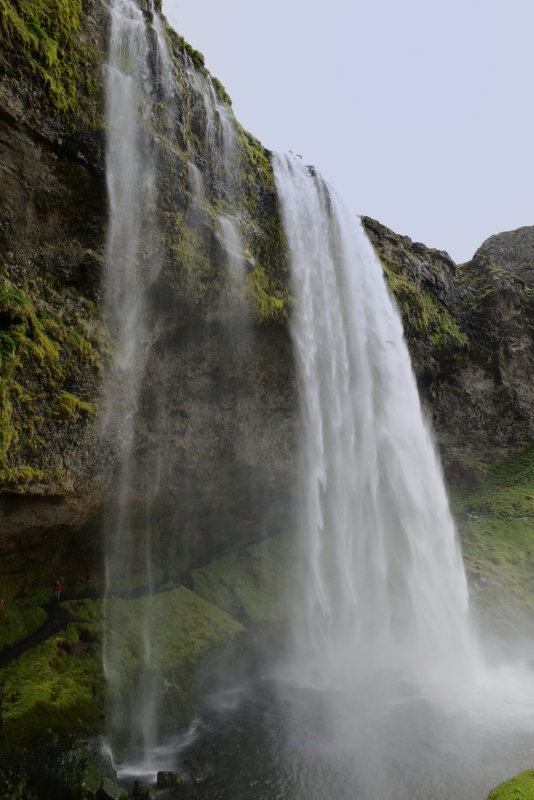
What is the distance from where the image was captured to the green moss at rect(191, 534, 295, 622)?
20.5 metres

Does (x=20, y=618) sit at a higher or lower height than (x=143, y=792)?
higher

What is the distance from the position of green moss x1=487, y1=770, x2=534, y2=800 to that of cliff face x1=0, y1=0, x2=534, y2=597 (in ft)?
40.8

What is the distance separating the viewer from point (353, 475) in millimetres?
21500

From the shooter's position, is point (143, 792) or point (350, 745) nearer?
point (143, 792)

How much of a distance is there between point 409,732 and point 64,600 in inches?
438

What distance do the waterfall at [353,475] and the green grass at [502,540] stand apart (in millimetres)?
1850

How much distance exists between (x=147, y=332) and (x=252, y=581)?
1203 centimetres

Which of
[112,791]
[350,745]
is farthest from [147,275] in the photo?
[350,745]

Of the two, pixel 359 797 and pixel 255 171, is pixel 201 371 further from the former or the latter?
pixel 359 797

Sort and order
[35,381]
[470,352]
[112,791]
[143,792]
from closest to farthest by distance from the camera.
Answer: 1. [112,791]
2. [143,792]
3. [35,381]
4. [470,352]

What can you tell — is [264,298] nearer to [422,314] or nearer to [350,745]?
[422,314]

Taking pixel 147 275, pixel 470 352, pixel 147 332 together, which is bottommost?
pixel 147 332

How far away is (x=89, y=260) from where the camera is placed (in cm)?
1545

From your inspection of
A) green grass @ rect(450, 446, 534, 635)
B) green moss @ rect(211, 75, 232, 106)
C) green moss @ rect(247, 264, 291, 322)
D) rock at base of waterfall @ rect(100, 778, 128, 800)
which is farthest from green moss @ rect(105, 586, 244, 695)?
green moss @ rect(211, 75, 232, 106)
